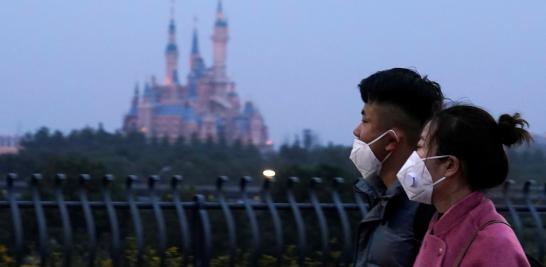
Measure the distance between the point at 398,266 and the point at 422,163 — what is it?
40cm

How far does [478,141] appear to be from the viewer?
2754 mm

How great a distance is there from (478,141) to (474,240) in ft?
0.87

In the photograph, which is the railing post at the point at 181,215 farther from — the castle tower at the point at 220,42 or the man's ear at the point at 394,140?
the castle tower at the point at 220,42

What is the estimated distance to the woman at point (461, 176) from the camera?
8.76 feet

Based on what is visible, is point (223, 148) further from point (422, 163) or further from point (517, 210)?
point (422, 163)

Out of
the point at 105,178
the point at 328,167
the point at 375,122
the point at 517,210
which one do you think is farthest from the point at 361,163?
the point at 328,167

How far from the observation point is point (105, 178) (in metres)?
5.47

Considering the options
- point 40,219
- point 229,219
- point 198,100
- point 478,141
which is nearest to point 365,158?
point 478,141

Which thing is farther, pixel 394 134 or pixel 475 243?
pixel 394 134

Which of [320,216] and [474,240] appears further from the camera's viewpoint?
[320,216]

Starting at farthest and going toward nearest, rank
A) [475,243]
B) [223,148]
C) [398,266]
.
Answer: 1. [223,148]
2. [398,266]
3. [475,243]

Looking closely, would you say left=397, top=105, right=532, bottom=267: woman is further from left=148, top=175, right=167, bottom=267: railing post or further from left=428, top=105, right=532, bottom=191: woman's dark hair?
left=148, top=175, right=167, bottom=267: railing post

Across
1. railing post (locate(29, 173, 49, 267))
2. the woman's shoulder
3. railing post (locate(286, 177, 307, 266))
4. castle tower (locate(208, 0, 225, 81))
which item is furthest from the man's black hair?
castle tower (locate(208, 0, 225, 81))

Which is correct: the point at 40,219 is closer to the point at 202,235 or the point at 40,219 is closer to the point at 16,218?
the point at 16,218
